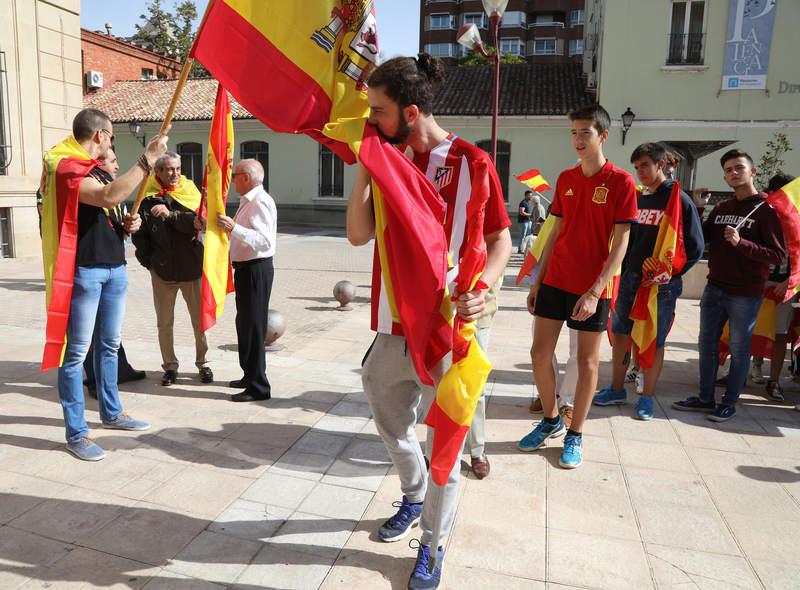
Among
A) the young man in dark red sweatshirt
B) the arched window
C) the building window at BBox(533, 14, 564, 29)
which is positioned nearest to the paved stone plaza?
the young man in dark red sweatshirt

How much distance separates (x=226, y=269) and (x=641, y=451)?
331 cm

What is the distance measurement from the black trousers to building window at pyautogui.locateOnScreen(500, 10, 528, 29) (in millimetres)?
52162

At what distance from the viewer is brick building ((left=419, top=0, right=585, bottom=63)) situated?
50875 millimetres

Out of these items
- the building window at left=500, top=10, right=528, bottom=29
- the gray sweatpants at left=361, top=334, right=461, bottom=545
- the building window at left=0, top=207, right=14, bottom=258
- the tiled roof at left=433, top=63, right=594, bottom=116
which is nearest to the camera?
the gray sweatpants at left=361, top=334, right=461, bottom=545

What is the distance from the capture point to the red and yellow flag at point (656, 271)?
4.73m

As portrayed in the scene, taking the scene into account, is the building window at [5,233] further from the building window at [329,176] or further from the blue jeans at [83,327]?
the building window at [329,176]

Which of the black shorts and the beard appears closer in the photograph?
the beard

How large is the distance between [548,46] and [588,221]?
53.3m

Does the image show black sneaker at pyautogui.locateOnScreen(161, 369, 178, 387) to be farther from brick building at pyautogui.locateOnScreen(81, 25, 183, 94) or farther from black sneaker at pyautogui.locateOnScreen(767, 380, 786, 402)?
brick building at pyautogui.locateOnScreen(81, 25, 183, 94)

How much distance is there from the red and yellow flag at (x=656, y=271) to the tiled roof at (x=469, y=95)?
1859 cm

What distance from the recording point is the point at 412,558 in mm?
2852

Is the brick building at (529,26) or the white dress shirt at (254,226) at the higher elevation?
the brick building at (529,26)

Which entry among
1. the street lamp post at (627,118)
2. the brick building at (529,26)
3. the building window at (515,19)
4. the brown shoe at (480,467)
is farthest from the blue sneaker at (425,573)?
the building window at (515,19)

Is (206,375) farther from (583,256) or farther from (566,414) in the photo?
(583,256)
